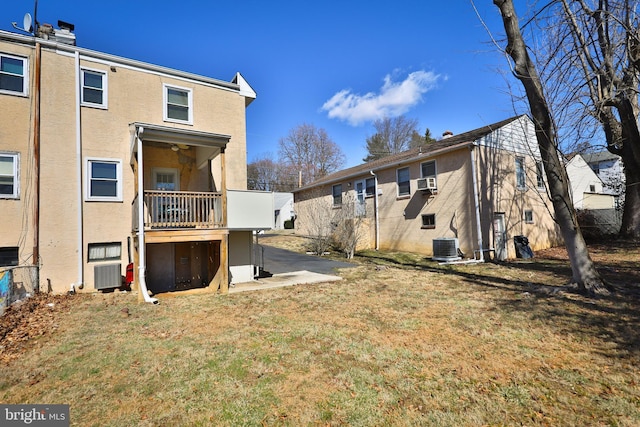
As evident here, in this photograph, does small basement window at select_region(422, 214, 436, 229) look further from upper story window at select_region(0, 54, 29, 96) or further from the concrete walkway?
upper story window at select_region(0, 54, 29, 96)

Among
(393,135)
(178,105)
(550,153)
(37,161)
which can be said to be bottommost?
(550,153)

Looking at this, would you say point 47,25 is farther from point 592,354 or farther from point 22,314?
point 592,354

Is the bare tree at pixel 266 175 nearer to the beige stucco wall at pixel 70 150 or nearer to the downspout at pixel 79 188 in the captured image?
the beige stucco wall at pixel 70 150

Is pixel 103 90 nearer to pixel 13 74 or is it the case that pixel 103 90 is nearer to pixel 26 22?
pixel 13 74

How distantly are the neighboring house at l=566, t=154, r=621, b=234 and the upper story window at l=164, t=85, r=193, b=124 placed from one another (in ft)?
71.2

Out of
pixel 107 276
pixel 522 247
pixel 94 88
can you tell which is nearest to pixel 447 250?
pixel 522 247

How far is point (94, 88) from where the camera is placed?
9234 mm

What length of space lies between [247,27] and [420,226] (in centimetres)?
1167

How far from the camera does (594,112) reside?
7.80 metres

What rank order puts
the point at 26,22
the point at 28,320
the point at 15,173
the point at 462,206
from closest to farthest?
1. the point at 28,320
2. the point at 15,173
3. the point at 26,22
4. the point at 462,206

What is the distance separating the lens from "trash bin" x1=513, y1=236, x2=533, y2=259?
14.0m

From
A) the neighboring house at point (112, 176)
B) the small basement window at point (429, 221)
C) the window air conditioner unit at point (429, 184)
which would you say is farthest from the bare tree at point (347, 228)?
the neighboring house at point (112, 176)

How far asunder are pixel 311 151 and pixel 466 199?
28883 millimetres

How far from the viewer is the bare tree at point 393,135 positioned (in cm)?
3997
